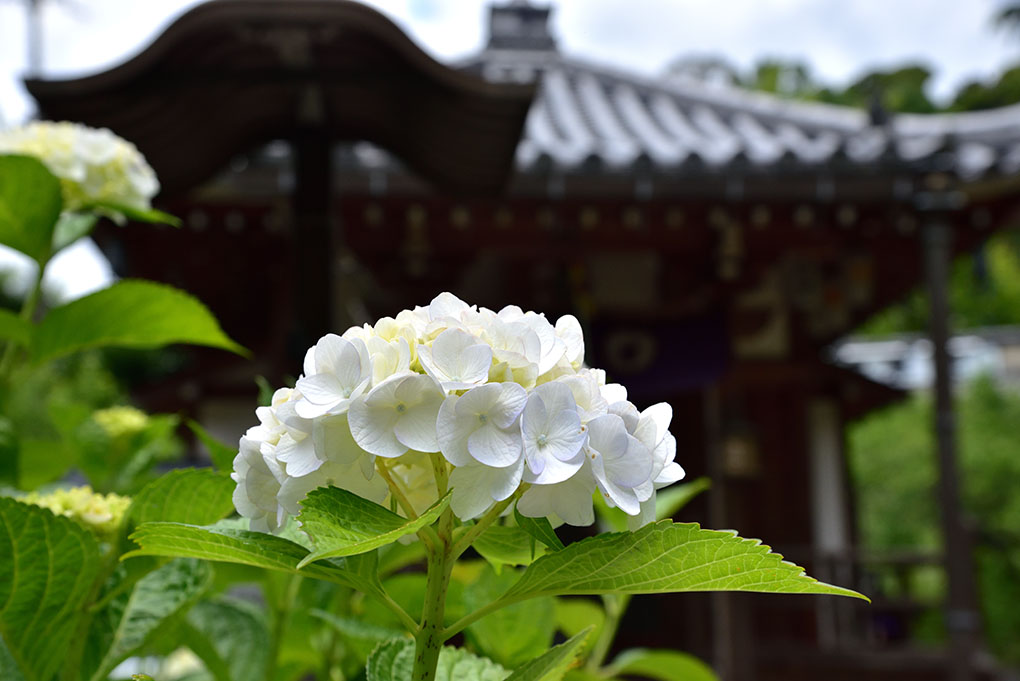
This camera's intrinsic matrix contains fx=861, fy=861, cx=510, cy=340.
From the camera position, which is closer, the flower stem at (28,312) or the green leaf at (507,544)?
the green leaf at (507,544)

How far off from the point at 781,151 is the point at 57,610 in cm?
390

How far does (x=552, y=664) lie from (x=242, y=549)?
8.7 inches

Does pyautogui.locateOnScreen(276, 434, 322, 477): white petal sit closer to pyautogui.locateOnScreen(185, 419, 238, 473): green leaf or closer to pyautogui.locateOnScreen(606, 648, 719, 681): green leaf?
pyautogui.locateOnScreen(185, 419, 238, 473): green leaf

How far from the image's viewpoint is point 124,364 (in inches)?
717

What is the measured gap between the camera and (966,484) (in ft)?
51.1

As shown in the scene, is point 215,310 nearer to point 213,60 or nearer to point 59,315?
point 213,60

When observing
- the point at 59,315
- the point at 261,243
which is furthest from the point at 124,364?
the point at 59,315

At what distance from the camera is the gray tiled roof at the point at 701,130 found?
3984mm

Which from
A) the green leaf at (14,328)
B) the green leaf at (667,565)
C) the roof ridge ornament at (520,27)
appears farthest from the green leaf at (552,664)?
the roof ridge ornament at (520,27)


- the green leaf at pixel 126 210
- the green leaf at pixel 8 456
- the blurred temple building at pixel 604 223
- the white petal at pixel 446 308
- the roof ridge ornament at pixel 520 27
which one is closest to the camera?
the white petal at pixel 446 308

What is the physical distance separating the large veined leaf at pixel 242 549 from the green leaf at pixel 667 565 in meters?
0.12

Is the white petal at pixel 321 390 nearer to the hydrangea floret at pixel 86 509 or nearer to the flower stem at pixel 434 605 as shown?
the flower stem at pixel 434 605

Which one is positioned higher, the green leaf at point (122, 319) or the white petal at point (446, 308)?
the white petal at point (446, 308)

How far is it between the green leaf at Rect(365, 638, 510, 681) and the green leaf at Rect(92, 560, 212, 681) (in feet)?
0.85
